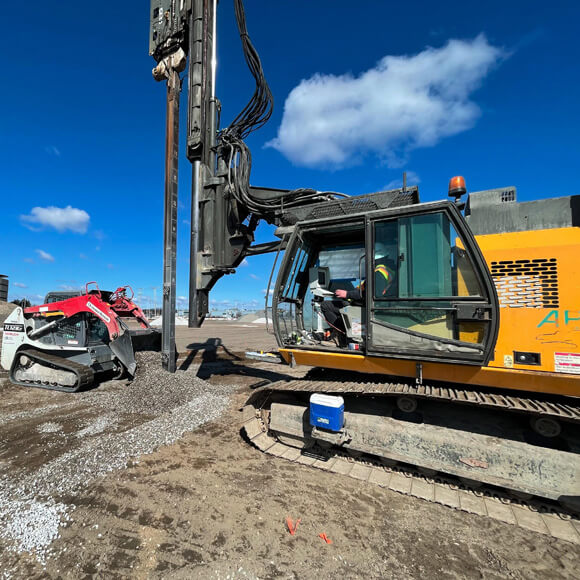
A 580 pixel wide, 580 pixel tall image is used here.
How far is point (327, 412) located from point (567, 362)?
6.97 ft

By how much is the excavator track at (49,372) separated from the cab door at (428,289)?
6.08 meters

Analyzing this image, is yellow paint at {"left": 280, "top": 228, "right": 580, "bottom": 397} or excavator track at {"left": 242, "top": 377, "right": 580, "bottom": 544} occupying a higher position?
yellow paint at {"left": 280, "top": 228, "right": 580, "bottom": 397}

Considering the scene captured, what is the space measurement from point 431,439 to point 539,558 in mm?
1021

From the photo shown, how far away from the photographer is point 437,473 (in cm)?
312

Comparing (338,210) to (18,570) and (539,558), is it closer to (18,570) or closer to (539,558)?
(539,558)

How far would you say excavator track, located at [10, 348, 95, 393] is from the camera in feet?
20.8

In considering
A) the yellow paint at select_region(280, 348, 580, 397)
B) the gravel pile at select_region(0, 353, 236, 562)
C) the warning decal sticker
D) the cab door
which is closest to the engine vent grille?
the cab door

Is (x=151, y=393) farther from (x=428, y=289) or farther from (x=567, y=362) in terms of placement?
(x=567, y=362)

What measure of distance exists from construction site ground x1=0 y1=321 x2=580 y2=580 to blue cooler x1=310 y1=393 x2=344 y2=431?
0.57 m

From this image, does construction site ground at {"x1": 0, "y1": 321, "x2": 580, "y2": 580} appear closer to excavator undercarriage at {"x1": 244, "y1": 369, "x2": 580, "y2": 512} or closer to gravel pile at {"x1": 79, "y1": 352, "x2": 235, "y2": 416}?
excavator undercarriage at {"x1": 244, "y1": 369, "x2": 580, "y2": 512}

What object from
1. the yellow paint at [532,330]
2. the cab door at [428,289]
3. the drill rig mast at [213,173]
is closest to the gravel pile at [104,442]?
the drill rig mast at [213,173]

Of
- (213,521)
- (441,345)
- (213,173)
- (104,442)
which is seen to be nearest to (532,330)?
(441,345)

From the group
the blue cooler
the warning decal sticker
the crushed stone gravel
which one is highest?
the warning decal sticker

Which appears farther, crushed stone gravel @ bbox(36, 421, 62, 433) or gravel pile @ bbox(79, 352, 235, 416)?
gravel pile @ bbox(79, 352, 235, 416)
